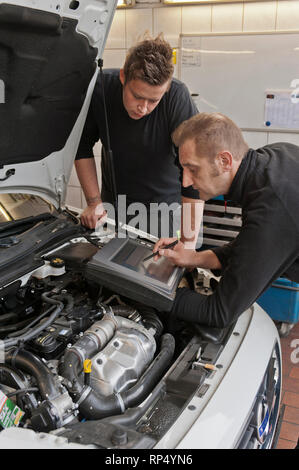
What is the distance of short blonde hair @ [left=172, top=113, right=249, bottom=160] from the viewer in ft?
5.00

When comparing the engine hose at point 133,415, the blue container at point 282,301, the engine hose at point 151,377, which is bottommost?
the blue container at point 282,301

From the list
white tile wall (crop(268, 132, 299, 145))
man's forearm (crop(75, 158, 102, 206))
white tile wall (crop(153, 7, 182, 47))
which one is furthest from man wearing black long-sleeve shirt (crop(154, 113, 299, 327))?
white tile wall (crop(153, 7, 182, 47))

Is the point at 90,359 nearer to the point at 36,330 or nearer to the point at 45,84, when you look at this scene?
the point at 36,330

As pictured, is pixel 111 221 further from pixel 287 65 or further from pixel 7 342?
pixel 287 65

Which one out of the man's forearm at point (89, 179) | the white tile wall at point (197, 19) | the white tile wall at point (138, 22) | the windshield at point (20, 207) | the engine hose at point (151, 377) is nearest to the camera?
the engine hose at point (151, 377)

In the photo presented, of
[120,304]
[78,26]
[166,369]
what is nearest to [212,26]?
[78,26]

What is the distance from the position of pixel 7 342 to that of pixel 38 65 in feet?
3.09

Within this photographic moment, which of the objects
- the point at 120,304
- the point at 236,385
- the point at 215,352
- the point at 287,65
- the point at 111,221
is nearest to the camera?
the point at 236,385

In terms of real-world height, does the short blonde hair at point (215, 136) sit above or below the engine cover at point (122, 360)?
above

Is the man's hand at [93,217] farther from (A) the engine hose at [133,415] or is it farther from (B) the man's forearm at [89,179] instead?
(A) the engine hose at [133,415]

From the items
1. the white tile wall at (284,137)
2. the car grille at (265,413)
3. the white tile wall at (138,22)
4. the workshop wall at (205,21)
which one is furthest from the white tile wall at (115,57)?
the car grille at (265,413)

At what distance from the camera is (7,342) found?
56.1 inches

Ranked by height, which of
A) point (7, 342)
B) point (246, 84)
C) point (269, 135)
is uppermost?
point (246, 84)

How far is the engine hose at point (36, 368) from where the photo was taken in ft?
4.27
